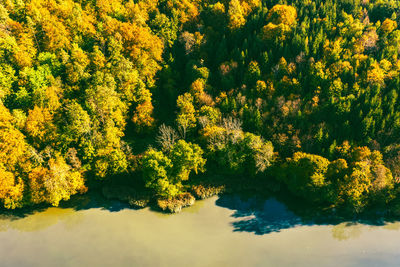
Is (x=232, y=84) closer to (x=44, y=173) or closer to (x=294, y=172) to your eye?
(x=294, y=172)

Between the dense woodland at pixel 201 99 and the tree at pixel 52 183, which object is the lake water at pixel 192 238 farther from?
the dense woodland at pixel 201 99

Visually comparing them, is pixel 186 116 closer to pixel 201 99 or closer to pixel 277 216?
pixel 201 99

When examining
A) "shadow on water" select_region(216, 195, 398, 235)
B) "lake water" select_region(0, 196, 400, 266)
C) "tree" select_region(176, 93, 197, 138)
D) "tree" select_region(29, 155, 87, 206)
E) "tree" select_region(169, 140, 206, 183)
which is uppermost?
"tree" select_region(176, 93, 197, 138)

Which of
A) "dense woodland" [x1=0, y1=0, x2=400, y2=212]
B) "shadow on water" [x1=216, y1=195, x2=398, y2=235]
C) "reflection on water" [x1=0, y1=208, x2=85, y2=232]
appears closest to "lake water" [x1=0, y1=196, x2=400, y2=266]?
"reflection on water" [x1=0, y1=208, x2=85, y2=232]

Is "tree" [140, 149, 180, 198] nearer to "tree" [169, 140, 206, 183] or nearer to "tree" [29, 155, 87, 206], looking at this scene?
"tree" [169, 140, 206, 183]

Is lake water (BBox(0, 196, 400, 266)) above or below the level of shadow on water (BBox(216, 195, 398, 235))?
below

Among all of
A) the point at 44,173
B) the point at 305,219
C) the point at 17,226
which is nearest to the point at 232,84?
the point at 305,219
